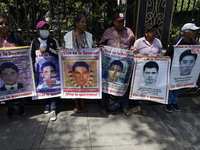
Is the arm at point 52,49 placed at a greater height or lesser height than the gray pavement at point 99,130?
greater

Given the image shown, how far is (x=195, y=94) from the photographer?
15.2 feet

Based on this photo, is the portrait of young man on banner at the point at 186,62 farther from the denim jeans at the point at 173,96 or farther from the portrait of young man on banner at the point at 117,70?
the portrait of young man on banner at the point at 117,70

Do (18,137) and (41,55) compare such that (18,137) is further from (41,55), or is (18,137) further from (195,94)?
(195,94)

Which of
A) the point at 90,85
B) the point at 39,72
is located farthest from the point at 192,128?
the point at 39,72

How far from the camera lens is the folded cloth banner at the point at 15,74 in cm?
304

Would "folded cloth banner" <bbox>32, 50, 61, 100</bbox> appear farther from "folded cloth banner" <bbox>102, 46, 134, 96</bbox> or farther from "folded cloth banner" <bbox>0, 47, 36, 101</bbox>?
"folded cloth banner" <bbox>102, 46, 134, 96</bbox>

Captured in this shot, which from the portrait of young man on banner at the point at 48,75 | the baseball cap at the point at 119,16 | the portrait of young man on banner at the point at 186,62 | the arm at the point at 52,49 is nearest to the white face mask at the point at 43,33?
Result: the arm at the point at 52,49

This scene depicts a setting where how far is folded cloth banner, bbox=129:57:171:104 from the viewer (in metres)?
3.32

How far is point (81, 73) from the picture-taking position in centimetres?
330

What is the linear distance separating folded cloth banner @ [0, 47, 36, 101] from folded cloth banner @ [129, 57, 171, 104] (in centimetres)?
221

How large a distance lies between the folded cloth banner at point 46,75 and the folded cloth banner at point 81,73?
185 mm

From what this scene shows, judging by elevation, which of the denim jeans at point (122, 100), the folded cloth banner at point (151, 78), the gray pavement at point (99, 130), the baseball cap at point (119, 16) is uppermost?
the baseball cap at point (119, 16)

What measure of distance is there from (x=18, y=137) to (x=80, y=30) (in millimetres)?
2327

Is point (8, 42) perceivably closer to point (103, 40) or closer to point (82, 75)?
point (82, 75)
